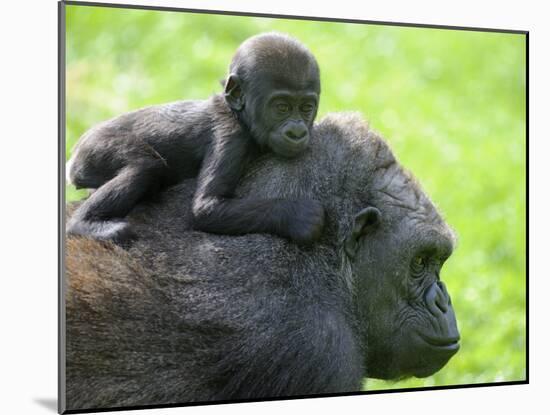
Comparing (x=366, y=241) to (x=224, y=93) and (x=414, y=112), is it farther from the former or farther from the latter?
(x=414, y=112)

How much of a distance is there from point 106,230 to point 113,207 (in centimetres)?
13

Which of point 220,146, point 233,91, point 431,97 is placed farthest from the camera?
point 431,97

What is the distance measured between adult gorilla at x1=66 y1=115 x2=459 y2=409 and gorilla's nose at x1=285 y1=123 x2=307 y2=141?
13 cm

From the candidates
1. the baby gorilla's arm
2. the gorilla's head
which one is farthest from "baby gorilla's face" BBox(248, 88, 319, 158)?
the baby gorilla's arm

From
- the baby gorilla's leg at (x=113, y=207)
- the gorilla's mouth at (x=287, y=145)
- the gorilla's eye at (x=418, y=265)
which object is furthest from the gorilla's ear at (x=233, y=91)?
the gorilla's eye at (x=418, y=265)

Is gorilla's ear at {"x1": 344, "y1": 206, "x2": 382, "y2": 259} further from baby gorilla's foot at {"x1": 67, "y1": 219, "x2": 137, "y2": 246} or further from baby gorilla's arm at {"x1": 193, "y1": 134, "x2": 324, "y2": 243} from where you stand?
baby gorilla's foot at {"x1": 67, "y1": 219, "x2": 137, "y2": 246}

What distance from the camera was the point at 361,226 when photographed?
5.80 metres

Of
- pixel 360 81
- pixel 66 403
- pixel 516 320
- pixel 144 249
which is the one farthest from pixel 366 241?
pixel 360 81

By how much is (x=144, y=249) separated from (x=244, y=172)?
2.26 ft

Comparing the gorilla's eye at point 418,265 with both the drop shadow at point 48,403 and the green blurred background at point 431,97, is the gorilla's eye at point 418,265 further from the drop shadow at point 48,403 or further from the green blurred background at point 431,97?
the green blurred background at point 431,97

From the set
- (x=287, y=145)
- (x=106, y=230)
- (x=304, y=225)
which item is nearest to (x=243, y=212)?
(x=304, y=225)

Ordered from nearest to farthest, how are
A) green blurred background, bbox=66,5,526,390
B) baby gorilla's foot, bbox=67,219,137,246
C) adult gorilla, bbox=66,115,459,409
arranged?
adult gorilla, bbox=66,115,459,409, baby gorilla's foot, bbox=67,219,137,246, green blurred background, bbox=66,5,526,390

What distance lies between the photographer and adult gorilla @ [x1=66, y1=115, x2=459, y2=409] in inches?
212

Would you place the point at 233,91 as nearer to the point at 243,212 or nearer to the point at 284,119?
the point at 284,119
